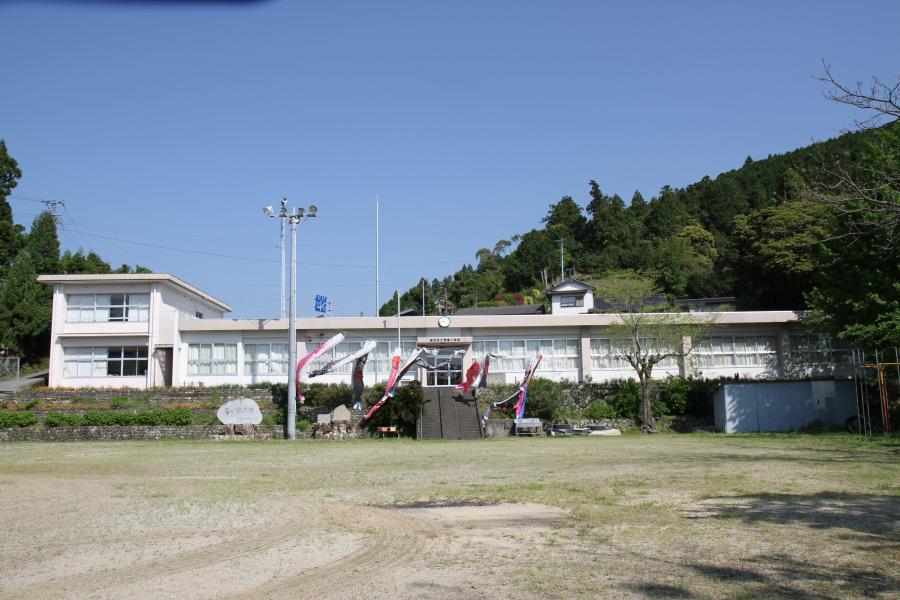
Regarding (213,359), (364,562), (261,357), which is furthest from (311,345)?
(364,562)

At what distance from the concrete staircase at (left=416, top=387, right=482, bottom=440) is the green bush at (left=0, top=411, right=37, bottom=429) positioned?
15404 mm

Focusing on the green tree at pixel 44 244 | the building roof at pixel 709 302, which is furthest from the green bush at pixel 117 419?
the building roof at pixel 709 302

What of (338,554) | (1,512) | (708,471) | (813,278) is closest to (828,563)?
(338,554)

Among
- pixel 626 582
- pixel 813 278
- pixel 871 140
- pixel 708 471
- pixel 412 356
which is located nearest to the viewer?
pixel 626 582

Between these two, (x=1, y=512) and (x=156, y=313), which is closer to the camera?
(x=1, y=512)

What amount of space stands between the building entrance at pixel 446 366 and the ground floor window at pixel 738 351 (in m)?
11.9

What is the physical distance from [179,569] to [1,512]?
496 cm

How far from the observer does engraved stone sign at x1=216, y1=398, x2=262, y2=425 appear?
29.6 metres

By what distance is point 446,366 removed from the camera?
1529 inches

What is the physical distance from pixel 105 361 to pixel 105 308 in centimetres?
271

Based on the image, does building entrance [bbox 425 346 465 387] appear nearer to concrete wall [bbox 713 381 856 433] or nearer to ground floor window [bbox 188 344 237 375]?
ground floor window [bbox 188 344 237 375]

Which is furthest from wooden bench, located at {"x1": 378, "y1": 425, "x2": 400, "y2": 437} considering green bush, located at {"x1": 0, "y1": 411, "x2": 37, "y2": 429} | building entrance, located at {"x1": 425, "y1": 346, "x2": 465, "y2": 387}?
green bush, located at {"x1": 0, "y1": 411, "x2": 37, "y2": 429}

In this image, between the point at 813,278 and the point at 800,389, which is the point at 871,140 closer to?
the point at 800,389

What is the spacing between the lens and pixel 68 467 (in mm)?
16953
